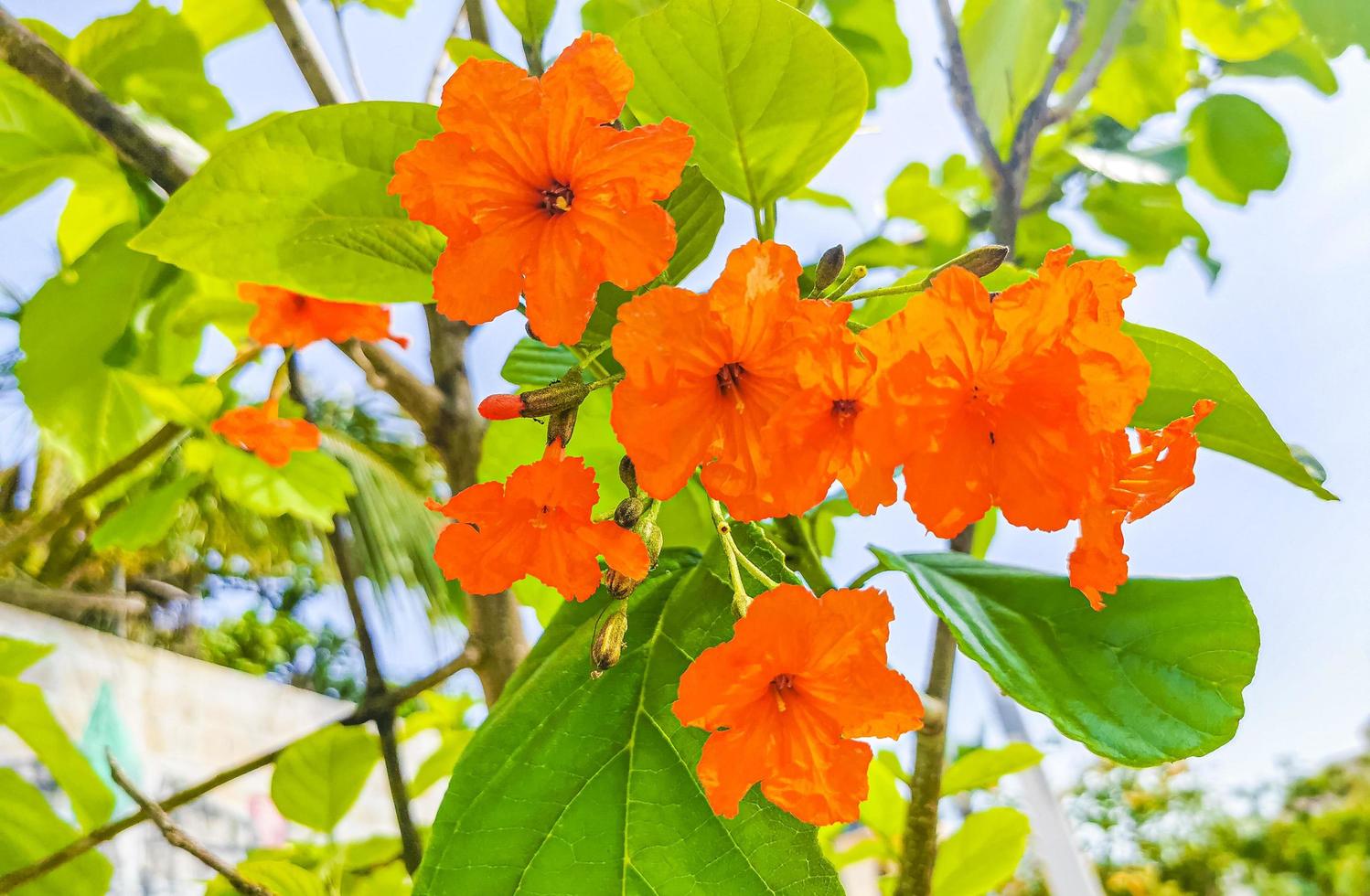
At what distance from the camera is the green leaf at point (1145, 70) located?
645mm

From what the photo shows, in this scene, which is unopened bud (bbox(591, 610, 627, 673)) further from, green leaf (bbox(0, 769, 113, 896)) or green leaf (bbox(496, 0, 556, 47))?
green leaf (bbox(0, 769, 113, 896))

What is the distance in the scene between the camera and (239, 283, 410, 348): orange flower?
1.83 feet

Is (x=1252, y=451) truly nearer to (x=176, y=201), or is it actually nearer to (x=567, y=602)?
(x=567, y=602)

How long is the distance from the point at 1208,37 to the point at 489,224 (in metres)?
0.71

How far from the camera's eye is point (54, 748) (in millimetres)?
576

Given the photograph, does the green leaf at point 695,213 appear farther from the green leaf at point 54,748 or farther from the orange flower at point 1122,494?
the green leaf at point 54,748

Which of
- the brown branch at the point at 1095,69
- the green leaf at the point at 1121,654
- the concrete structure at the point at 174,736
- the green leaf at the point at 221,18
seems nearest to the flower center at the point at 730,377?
the green leaf at the point at 1121,654

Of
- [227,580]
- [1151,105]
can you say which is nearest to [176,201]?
[1151,105]

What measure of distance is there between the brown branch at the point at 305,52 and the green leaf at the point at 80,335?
14 centimetres

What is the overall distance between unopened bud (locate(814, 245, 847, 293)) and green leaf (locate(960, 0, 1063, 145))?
355 mm

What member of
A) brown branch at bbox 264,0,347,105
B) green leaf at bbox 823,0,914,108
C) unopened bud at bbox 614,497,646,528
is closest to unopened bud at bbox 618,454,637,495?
unopened bud at bbox 614,497,646,528

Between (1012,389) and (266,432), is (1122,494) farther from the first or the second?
(266,432)

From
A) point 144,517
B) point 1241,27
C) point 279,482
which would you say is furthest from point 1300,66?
point 144,517

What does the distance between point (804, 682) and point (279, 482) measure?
59cm
